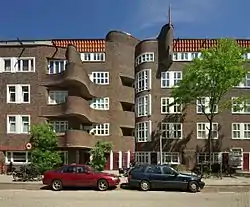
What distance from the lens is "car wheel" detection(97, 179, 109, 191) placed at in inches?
1181

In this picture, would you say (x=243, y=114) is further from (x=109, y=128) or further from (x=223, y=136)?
(x=109, y=128)

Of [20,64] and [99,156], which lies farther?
[20,64]

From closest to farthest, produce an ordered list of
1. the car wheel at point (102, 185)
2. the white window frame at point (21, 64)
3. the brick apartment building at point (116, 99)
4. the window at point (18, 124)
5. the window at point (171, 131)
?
the car wheel at point (102, 185), the window at point (18, 124), the brick apartment building at point (116, 99), the white window frame at point (21, 64), the window at point (171, 131)

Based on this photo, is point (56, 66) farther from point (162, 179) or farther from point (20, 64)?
point (162, 179)

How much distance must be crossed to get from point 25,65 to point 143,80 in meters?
15.2

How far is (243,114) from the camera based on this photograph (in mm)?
57344

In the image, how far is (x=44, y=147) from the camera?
46781 millimetres

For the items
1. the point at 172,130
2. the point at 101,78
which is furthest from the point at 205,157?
the point at 101,78

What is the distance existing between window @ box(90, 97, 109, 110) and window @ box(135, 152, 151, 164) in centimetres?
704

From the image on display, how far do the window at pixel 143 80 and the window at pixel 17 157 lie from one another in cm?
1704

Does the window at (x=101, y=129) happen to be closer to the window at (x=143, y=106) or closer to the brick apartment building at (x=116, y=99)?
the brick apartment building at (x=116, y=99)

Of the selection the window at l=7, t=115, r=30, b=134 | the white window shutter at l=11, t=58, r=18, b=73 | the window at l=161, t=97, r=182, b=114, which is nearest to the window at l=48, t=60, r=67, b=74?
the white window shutter at l=11, t=58, r=18, b=73

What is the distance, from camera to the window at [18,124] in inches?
2009

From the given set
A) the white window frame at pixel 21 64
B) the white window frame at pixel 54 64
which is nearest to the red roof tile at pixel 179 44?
the white window frame at pixel 54 64
